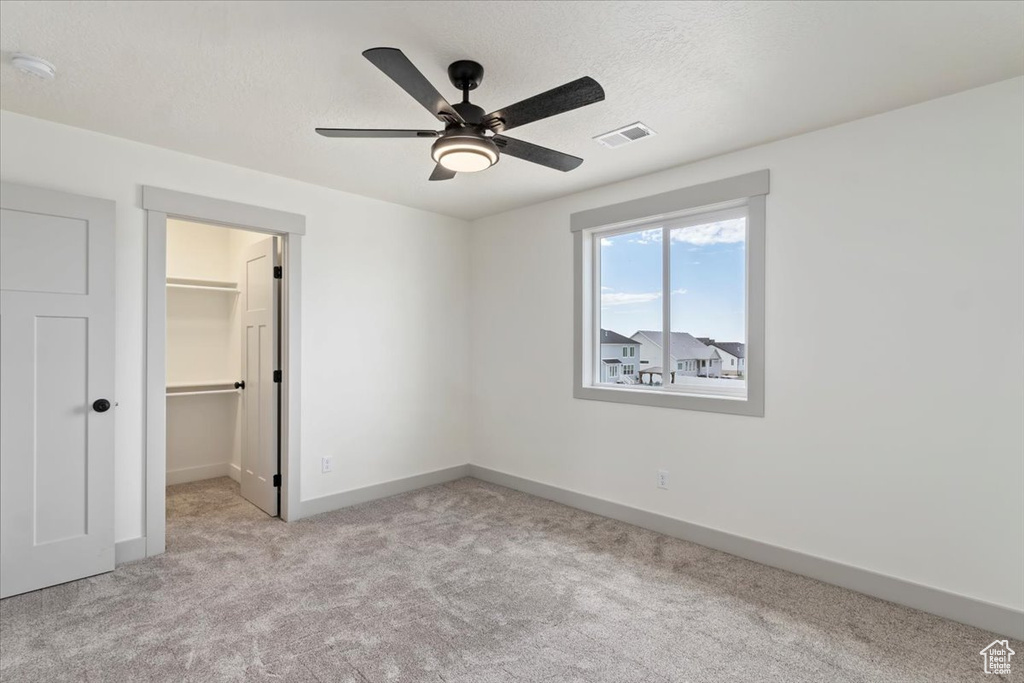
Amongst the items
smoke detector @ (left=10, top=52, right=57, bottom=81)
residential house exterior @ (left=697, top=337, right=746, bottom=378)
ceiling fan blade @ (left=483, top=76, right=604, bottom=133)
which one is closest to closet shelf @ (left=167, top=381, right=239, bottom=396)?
smoke detector @ (left=10, top=52, right=57, bottom=81)

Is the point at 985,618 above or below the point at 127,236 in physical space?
below

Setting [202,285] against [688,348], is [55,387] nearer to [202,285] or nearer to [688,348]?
[202,285]

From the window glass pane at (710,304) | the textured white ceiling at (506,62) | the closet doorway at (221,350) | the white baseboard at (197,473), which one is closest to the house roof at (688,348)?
the window glass pane at (710,304)

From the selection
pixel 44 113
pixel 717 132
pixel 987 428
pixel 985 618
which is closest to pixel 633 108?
pixel 717 132

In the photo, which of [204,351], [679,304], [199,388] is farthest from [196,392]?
[679,304]

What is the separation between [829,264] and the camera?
2846mm

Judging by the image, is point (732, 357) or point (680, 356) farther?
point (680, 356)

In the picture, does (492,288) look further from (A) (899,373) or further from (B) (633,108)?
(A) (899,373)

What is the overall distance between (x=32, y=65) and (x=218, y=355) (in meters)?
3.16

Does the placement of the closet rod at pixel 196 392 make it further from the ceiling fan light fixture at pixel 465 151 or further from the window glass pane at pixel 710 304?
the window glass pane at pixel 710 304

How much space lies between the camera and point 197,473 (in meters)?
4.81

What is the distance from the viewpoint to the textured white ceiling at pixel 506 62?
6.15 ft

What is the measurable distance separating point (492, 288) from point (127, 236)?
2.83 metres

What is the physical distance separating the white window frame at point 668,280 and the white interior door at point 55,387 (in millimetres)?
3153
